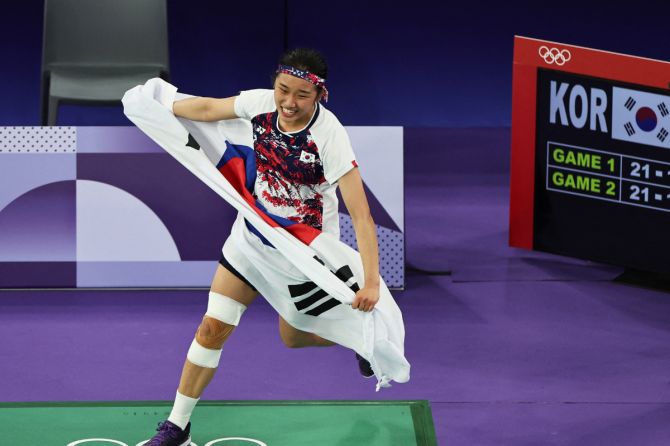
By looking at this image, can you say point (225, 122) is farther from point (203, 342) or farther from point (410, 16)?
point (410, 16)

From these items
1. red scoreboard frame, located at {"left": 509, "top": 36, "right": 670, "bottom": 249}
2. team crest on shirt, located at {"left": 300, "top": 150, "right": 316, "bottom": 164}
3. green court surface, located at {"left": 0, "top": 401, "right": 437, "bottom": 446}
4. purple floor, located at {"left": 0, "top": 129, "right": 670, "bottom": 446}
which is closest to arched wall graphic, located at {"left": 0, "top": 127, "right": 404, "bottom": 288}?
purple floor, located at {"left": 0, "top": 129, "right": 670, "bottom": 446}

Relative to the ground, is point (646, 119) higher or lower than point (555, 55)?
lower

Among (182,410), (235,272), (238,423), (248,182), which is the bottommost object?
(238,423)

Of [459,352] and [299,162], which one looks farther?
[459,352]

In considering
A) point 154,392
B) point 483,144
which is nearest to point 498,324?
point 154,392

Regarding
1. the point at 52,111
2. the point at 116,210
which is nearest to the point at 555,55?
the point at 116,210

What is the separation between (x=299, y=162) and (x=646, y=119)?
10.7 feet

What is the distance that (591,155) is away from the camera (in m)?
8.16

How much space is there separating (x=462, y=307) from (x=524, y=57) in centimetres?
170

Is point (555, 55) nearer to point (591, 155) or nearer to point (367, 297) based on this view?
point (591, 155)

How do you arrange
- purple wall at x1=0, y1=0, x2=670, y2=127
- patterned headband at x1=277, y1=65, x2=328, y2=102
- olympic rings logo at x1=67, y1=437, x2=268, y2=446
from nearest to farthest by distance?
patterned headband at x1=277, y1=65, x2=328, y2=102 < olympic rings logo at x1=67, y1=437, x2=268, y2=446 < purple wall at x1=0, y1=0, x2=670, y2=127

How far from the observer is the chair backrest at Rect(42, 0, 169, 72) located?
9.70 meters

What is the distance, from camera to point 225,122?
5668mm

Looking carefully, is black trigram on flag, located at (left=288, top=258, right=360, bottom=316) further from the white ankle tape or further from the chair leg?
the chair leg
